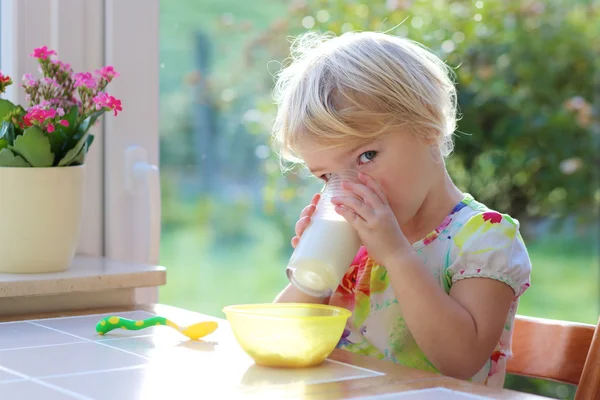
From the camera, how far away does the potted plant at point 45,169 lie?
143 cm

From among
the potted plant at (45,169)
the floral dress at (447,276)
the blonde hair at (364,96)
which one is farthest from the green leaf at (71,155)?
the floral dress at (447,276)

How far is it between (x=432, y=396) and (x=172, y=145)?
1.52m

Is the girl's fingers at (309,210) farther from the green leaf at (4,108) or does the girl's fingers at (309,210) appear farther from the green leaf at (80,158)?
the green leaf at (4,108)

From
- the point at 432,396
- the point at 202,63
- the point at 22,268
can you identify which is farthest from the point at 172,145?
the point at 432,396

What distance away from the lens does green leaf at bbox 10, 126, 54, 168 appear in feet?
4.68

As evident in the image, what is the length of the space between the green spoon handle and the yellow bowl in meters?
0.18

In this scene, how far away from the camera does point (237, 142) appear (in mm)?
2623

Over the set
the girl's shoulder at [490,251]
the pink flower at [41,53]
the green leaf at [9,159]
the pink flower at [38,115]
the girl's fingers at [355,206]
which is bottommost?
the girl's shoulder at [490,251]

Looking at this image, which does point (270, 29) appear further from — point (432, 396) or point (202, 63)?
point (432, 396)

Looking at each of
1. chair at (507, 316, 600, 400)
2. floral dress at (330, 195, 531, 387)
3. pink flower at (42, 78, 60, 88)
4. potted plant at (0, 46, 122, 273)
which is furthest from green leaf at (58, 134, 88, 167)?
chair at (507, 316, 600, 400)

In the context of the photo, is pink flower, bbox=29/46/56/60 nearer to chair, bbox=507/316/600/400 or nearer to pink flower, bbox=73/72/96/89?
pink flower, bbox=73/72/96/89

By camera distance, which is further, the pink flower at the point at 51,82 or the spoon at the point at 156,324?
the pink flower at the point at 51,82

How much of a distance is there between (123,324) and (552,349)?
2.01 feet

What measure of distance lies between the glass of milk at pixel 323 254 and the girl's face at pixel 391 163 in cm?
11
